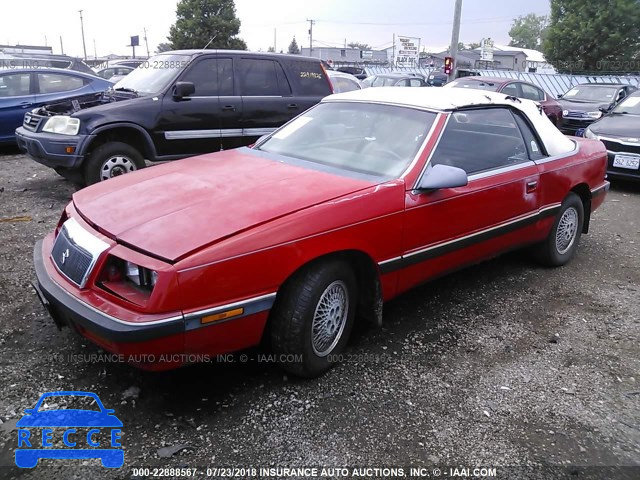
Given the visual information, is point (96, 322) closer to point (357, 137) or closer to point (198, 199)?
point (198, 199)

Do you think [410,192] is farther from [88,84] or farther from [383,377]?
[88,84]

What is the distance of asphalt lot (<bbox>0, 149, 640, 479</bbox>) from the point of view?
2.51m

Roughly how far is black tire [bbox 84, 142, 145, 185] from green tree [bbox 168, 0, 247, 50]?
31259mm

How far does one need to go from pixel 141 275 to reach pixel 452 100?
2593 millimetres

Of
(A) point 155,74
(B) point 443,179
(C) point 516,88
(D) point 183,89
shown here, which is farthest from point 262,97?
(C) point 516,88

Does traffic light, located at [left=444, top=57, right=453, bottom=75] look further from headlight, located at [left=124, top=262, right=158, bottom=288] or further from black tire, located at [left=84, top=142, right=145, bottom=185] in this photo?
headlight, located at [left=124, top=262, right=158, bottom=288]

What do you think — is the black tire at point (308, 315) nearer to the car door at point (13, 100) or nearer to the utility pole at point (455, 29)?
the car door at point (13, 100)

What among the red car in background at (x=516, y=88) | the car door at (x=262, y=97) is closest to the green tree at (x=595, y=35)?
the red car in background at (x=516, y=88)

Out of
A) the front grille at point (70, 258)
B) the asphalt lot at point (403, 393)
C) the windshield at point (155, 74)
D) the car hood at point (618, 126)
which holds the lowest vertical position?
the asphalt lot at point (403, 393)

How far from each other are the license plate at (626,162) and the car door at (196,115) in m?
5.77

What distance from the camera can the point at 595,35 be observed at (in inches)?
1220

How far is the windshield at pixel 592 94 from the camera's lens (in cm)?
1371

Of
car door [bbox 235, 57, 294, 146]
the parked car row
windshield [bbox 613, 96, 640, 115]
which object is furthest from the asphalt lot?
windshield [bbox 613, 96, 640, 115]

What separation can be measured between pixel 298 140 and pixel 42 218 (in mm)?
3394
